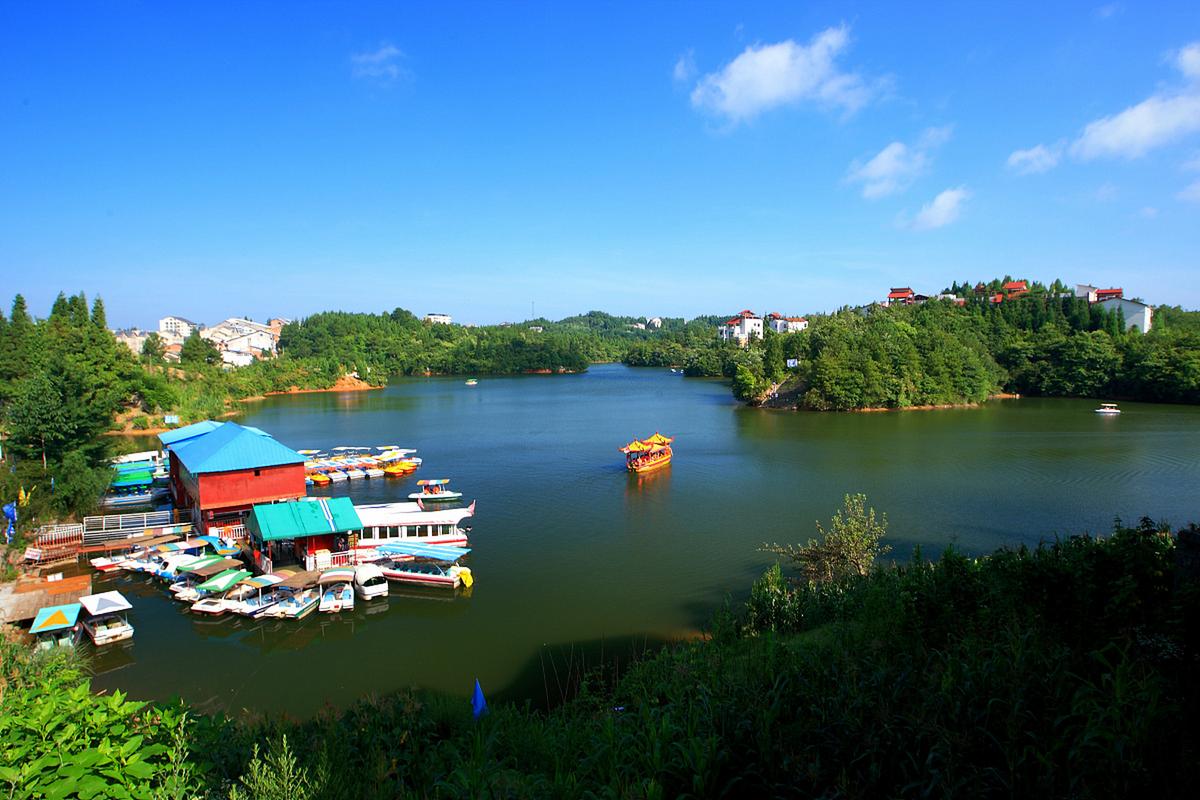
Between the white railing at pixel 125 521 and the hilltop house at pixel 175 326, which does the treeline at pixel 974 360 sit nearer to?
the white railing at pixel 125 521

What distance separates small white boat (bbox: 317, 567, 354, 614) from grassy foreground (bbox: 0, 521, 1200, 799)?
4.82 meters

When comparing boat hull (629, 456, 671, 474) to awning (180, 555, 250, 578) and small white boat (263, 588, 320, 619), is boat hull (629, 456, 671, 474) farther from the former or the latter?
awning (180, 555, 250, 578)

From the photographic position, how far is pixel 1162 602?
12.1 ft

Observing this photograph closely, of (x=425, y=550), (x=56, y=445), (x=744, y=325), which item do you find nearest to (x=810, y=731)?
(x=425, y=550)

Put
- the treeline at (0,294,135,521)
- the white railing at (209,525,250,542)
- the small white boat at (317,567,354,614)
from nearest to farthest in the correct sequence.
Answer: the small white boat at (317,567,354,614), the white railing at (209,525,250,542), the treeline at (0,294,135,521)

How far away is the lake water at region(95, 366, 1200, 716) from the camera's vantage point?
24.9ft

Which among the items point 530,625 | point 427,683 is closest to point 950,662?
point 427,683

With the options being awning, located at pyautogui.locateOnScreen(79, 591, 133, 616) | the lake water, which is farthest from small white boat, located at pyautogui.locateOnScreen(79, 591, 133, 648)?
the lake water

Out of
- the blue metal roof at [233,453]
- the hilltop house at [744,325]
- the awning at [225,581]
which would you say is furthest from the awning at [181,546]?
the hilltop house at [744,325]

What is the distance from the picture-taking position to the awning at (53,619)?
749cm

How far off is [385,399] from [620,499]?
90.6ft

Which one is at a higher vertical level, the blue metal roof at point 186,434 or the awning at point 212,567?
the blue metal roof at point 186,434

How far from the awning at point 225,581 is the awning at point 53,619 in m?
1.43

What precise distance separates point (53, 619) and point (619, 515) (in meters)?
8.87
